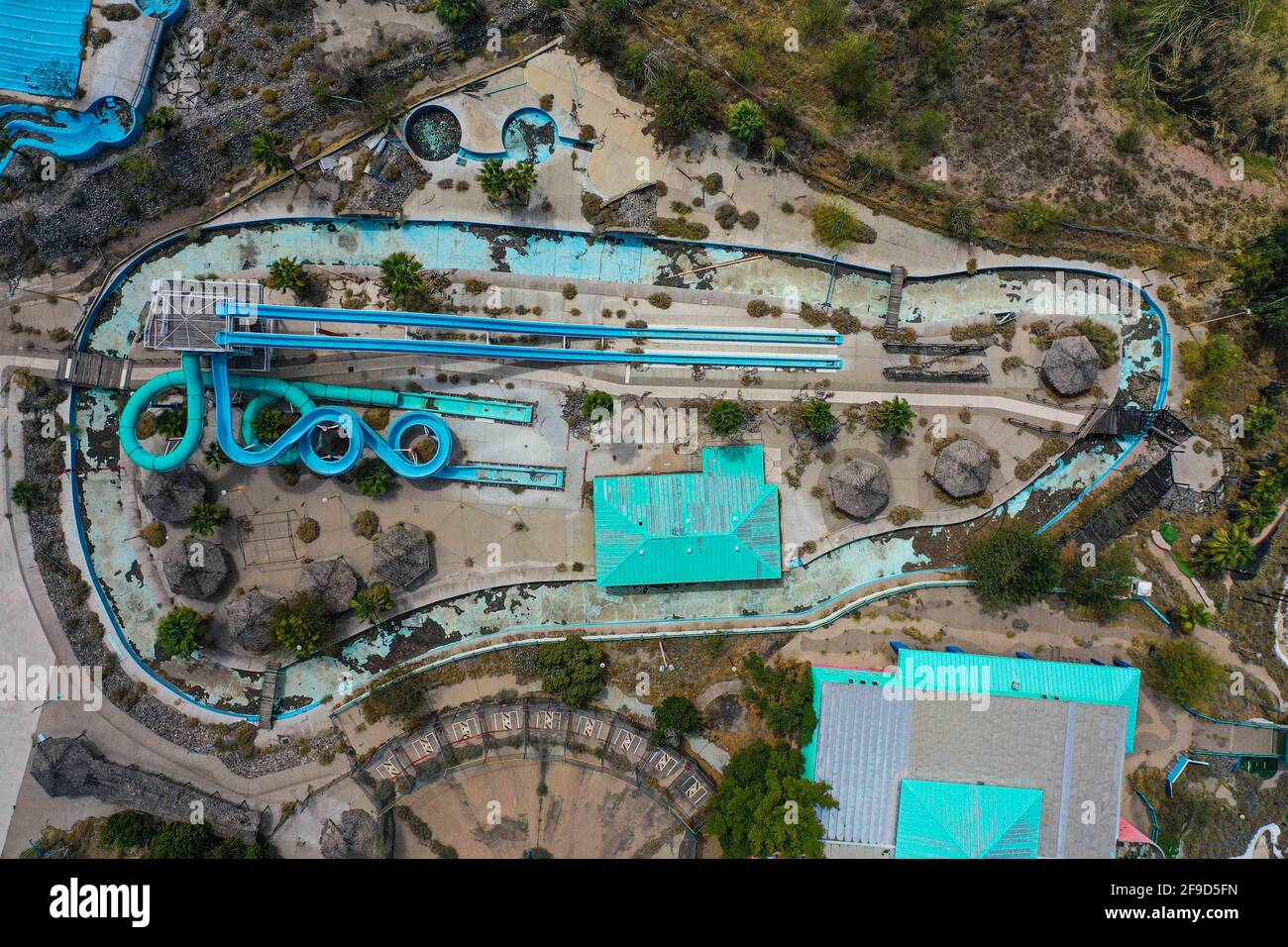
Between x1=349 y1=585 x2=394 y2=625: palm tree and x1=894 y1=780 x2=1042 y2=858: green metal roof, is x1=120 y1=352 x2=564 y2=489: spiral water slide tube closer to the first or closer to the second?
x1=349 y1=585 x2=394 y2=625: palm tree

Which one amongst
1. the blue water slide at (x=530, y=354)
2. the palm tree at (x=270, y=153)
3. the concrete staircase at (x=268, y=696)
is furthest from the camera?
the concrete staircase at (x=268, y=696)

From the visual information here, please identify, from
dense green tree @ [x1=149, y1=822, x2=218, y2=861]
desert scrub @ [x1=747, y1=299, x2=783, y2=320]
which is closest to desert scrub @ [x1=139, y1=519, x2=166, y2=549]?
dense green tree @ [x1=149, y1=822, x2=218, y2=861]

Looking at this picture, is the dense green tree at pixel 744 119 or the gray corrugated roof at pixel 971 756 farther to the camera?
the dense green tree at pixel 744 119

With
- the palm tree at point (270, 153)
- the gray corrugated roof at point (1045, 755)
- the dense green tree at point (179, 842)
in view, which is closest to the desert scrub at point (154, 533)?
the dense green tree at point (179, 842)

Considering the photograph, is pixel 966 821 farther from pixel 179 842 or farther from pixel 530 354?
pixel 179 842

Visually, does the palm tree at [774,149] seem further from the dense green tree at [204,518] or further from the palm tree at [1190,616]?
the dense green tree at [204,518]

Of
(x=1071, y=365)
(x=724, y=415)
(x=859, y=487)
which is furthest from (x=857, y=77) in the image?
(x=859, y=487)
